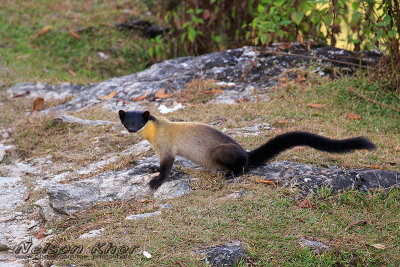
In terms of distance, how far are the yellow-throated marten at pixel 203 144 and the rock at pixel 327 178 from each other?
0.73ft

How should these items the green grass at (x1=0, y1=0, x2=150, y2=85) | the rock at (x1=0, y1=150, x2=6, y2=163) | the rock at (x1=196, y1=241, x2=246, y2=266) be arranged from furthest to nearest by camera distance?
the green grass at (x1=0, y1=0, x2=150, y2=85)
the rock at (x1=0, y1=150, x2=6, y2=163)
the rock at (x1=196, y1=241, x2=246, y2=266)

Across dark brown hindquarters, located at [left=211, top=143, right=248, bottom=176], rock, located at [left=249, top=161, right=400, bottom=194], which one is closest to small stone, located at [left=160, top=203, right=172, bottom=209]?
dark brown hindquarters, located at [left=211, top=143, right=248, bottom=176]

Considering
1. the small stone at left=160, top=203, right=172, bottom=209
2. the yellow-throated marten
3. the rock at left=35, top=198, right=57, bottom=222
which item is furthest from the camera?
the yellow-throated marten

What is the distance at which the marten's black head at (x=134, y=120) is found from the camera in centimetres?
486

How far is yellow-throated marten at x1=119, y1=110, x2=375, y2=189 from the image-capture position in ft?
15.6

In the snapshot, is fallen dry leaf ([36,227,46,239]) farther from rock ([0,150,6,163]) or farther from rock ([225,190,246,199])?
rock ([0,150,6,163])

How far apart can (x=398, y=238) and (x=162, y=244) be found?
6.54 feet

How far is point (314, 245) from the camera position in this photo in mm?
3824

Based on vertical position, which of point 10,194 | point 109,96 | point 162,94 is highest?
point 162,94

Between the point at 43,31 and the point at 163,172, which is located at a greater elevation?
the point at 43,31

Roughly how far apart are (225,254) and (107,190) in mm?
1676

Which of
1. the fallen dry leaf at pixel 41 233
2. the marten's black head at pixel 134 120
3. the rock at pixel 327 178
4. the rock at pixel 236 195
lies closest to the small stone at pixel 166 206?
the rock at pixel 236 195

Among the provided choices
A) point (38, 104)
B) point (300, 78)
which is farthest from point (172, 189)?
point (38, 104)

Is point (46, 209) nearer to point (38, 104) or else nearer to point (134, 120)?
point (134, 120)
